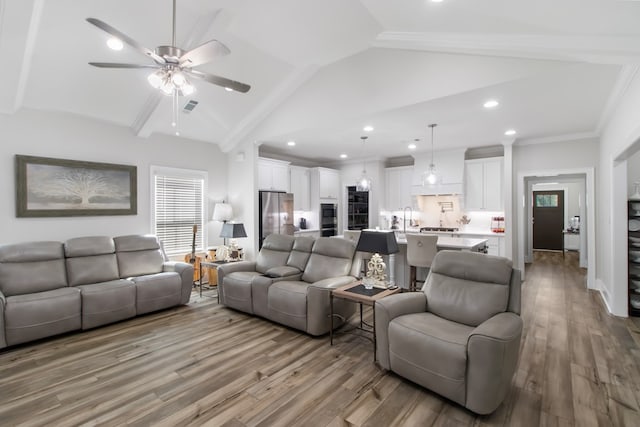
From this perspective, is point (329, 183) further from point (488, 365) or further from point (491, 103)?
point (488, 365)

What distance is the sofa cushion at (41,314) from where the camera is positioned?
321 cm

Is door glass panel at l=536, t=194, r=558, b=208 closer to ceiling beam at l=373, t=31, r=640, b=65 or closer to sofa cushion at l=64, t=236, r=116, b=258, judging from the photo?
ceiling beam at l=373, t=31, r=640, b=65

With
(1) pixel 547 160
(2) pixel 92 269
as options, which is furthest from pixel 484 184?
(2) pixel 92 269

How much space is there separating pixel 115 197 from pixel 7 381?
2840 mm

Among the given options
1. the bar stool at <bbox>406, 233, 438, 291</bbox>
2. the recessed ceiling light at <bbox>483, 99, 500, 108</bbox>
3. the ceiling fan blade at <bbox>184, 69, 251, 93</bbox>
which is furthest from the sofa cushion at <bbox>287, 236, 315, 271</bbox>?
the recessed ceiling light at <bbox>483, 99, 500, 108</bbox>

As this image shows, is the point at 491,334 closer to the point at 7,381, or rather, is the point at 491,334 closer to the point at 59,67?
the point at 7,381

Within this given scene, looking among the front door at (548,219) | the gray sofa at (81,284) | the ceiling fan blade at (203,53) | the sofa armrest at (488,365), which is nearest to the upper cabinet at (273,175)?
the gray sofa at (81,284)

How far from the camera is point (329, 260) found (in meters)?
4.08

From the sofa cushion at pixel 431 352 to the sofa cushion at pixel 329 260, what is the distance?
1.33m

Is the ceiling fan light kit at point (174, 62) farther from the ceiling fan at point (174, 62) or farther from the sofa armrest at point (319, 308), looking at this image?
the sofa armrest at point (319, 308)

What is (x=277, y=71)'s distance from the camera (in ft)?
15.1

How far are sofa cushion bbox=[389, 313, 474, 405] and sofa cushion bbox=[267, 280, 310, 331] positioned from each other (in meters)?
1.21

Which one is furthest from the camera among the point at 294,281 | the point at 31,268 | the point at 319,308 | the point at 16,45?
the point at 294,281

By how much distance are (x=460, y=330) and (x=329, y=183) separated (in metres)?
5.91
